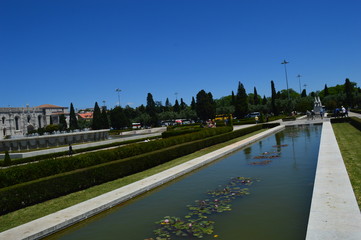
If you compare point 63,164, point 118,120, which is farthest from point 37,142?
point 118,120

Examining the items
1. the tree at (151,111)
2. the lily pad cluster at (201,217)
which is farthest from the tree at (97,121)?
the lily pad cluster at (201,217)

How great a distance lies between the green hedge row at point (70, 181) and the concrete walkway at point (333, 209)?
277 inches

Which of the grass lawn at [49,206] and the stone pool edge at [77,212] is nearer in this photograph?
the stone pool edge at [77,212]

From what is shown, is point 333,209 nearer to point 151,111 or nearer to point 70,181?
point 70,181

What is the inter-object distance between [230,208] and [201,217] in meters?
0.79

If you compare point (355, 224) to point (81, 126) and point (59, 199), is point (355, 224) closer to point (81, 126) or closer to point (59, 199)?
point (59, 199)

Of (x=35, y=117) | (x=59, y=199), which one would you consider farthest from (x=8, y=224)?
(x=35, y=117)

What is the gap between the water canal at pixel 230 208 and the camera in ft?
18.1

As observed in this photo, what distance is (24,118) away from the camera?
102 m

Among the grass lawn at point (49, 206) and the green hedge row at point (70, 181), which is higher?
the green hedge row at point (70, 181)

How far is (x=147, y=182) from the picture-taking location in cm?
973

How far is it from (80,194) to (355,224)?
750cm

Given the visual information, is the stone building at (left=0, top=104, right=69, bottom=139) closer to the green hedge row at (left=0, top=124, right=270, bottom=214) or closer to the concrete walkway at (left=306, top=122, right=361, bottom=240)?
the green hedge row at (left=0, top=124, right=270, bottom=214)

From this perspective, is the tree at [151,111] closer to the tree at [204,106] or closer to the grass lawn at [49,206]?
the tree at [204,106]
